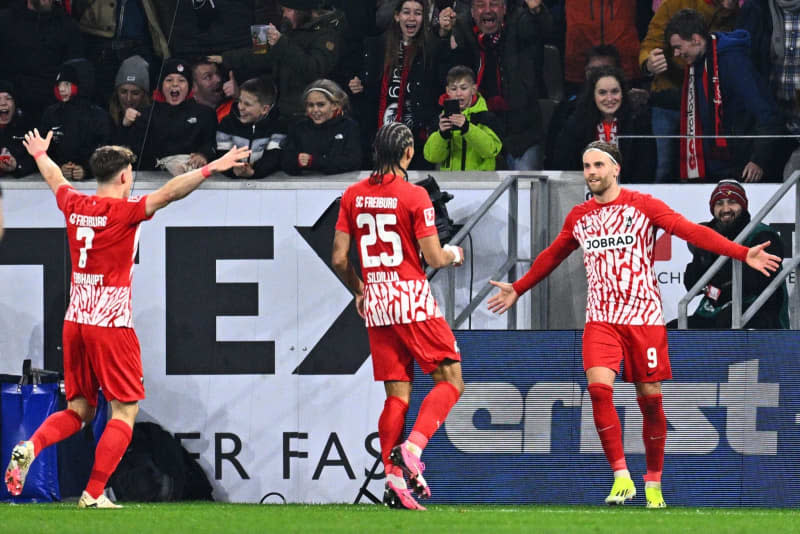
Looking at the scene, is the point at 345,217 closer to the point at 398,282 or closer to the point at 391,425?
the point at 398,282

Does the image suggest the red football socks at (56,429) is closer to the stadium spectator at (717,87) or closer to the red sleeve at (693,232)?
the red sleeve at (693,232)

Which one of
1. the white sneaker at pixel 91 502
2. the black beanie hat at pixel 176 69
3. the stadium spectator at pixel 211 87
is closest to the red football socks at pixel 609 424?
the white sneaker at pixel 91 502

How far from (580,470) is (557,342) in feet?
2.88

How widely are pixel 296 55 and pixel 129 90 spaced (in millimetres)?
1481

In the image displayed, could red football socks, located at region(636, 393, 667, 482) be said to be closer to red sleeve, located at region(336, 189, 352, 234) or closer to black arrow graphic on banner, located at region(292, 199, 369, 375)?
red sleeve, located at region(336, 189, 352, 234)

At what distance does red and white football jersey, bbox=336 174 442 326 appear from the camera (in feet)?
25.2

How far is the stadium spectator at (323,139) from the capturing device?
11234 mm

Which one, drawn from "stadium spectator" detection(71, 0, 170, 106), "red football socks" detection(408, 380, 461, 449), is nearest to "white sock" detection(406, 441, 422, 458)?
"red football socks" detection(408, 380, 461, 449)

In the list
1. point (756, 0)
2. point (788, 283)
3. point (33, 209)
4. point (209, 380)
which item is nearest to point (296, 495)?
point (209, 380)

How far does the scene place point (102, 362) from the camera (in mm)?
7781

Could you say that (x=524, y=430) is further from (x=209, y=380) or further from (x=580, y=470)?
(x=209, y=380)

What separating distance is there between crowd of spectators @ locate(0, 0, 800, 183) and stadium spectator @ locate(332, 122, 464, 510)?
3.13m

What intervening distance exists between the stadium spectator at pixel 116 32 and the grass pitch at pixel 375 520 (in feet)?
17.0

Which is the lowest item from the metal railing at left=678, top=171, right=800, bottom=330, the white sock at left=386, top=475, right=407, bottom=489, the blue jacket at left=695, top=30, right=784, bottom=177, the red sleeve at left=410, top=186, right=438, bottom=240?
the white sock at left=386, top=475, right=407, bottom=489
